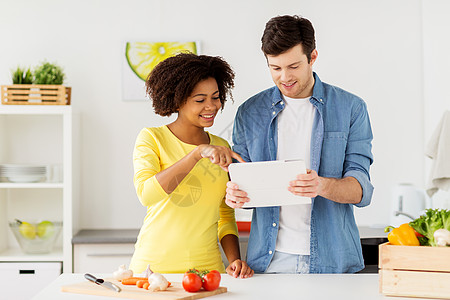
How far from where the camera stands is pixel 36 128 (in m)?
3.68

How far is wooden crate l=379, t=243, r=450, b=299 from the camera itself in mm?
1616

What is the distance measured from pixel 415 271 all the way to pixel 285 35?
901mm

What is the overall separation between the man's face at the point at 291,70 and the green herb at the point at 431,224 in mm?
663

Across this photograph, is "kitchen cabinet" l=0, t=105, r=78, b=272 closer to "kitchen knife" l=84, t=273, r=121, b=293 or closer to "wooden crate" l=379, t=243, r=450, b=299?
"kitchen knife" l=84, t=273, r=121, b=293

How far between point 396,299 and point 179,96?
3.38 ft

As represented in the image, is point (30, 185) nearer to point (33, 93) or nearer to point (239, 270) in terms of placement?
point (33, 93)

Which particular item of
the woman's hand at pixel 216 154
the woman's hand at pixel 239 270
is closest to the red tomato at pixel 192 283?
the woman's hand at pixel 239 270

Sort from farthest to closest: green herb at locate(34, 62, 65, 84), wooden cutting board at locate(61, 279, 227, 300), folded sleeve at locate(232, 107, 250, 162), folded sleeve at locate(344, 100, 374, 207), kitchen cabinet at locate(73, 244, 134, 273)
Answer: green herb at locate(34, 62, 65, 84), kitchen cabinet at locate(73, 244, 134, 273), folded sleeve at locate(232, 107, 250, 162), folded sleeve at locate(344, 100, 374, 207), wooden cutting board at locate(61, 279, 227, 300)

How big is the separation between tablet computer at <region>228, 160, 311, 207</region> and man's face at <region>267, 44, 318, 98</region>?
405 millimetres

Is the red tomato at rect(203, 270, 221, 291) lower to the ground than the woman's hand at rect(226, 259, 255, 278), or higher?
higher

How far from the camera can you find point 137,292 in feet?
5.42

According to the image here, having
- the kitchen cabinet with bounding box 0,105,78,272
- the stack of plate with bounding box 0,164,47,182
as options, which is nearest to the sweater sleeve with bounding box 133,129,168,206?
the stack of plate with bounding box 0,164,47,182

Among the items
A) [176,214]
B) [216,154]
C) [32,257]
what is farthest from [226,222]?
[32,257]

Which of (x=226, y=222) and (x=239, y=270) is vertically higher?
(x=226, y=222)
